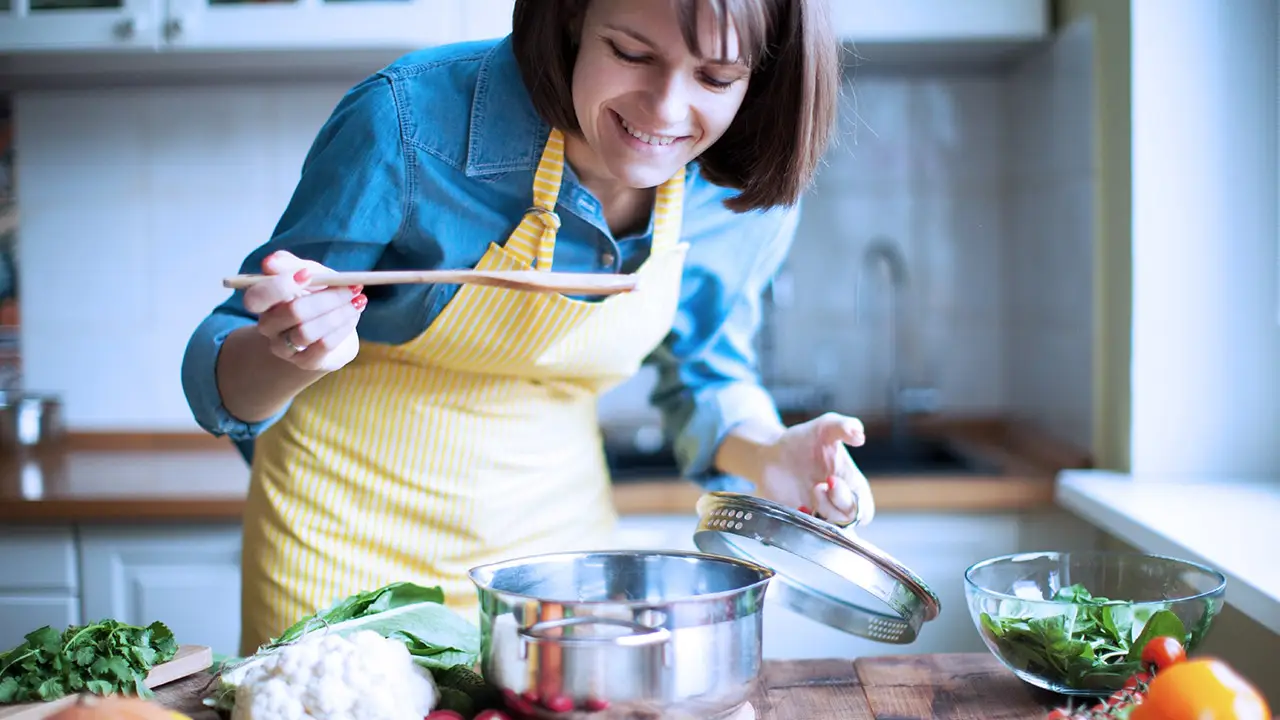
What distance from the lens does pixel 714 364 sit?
54.0 inches

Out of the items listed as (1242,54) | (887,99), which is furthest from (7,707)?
(887,99)

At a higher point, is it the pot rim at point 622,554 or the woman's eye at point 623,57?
the woman's eye at point 623,57

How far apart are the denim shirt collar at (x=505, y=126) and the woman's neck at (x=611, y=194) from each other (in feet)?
0.12

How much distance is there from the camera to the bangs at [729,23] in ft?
2.82

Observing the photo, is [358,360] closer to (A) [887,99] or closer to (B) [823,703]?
(B) [823,703]

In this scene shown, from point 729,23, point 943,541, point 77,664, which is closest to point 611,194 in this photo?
point 729,23

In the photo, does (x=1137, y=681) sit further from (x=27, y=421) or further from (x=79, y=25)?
(x=27, y=421)

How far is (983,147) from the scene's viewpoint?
237cm

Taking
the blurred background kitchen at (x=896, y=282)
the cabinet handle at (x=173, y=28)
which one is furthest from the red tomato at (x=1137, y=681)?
the cabinet handle at (x=173, y=28)

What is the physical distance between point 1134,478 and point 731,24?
1259mm

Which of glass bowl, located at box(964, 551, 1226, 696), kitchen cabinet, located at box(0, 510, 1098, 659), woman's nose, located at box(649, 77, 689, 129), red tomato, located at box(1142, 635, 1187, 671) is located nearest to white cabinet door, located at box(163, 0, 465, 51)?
kitchen cabinet, located at box(0, 510, 1098, 659)

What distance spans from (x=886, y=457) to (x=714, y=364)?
1.03 meters

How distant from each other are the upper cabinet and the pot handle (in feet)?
4.83

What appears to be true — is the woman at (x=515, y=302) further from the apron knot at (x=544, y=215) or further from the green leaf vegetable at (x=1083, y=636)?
the green leaf vegetable at (x=1083, y=636)
